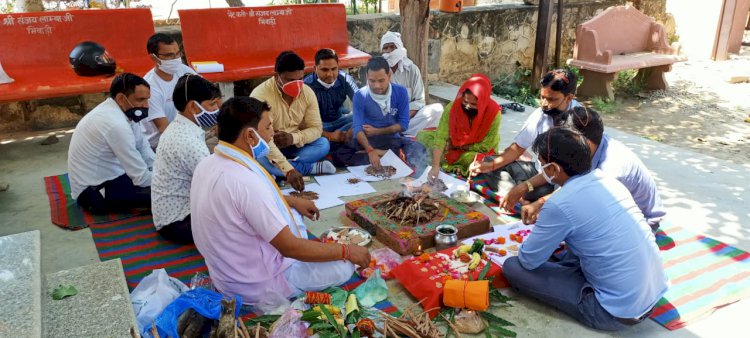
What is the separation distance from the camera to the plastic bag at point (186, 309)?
285 cm

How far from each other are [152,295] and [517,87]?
26.2 ft

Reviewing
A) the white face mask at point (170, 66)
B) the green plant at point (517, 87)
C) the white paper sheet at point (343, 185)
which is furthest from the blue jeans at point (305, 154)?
the green plant at point (517, 87)

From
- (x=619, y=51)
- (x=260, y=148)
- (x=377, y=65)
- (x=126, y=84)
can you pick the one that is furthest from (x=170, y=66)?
(x=619, y=51)

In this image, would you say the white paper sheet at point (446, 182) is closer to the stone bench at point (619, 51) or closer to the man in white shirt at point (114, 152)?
the man in white shirt at point (114, 152)

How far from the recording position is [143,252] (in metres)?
4.05

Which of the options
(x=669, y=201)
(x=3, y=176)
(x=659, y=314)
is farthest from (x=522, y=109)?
(x=3, y=176)

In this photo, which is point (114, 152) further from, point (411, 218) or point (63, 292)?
point (411, 218)

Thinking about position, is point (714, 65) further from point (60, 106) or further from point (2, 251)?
point (2, 251)

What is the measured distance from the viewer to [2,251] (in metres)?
2.94

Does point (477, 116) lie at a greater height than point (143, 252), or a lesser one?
greater

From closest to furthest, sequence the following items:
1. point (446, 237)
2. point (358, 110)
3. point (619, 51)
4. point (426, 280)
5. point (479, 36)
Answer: point (426, 280) < point (446, 237) < point (358, 110) < point (479, 36) < point (619, 51)

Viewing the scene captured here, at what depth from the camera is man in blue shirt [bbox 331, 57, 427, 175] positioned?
5539 millimetres

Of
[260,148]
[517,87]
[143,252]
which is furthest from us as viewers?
[517,87]

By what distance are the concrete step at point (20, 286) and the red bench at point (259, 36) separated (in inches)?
155
